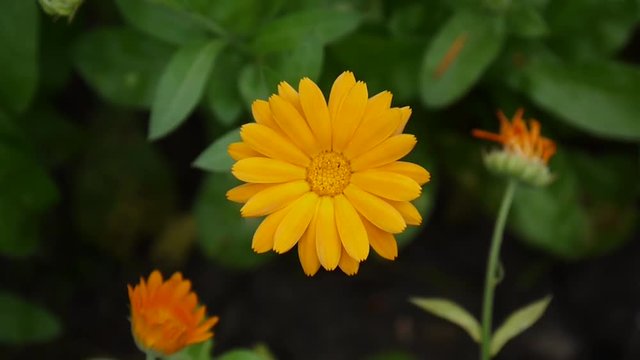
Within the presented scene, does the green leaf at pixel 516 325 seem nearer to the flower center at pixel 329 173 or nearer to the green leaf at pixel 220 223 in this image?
the flower center at pixel 329 173

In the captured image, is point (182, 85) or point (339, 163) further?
point (182, 85)

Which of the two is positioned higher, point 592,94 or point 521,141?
point 521,141

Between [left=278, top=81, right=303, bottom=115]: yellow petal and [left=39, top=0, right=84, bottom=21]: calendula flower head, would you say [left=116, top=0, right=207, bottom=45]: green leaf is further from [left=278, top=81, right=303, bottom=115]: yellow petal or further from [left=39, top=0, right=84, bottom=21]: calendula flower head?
[left=278, top=81, right=303, bottom=115]: yellow petal

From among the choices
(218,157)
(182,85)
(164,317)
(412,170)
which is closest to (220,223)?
(182,85)

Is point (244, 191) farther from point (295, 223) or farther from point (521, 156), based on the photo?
point (521, 156)

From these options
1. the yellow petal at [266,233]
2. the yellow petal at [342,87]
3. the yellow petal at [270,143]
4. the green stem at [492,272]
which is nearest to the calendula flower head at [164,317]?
the yellow petal at [266,233]

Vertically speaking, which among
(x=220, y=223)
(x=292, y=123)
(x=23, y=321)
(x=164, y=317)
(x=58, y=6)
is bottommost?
(x=23, y=321)
